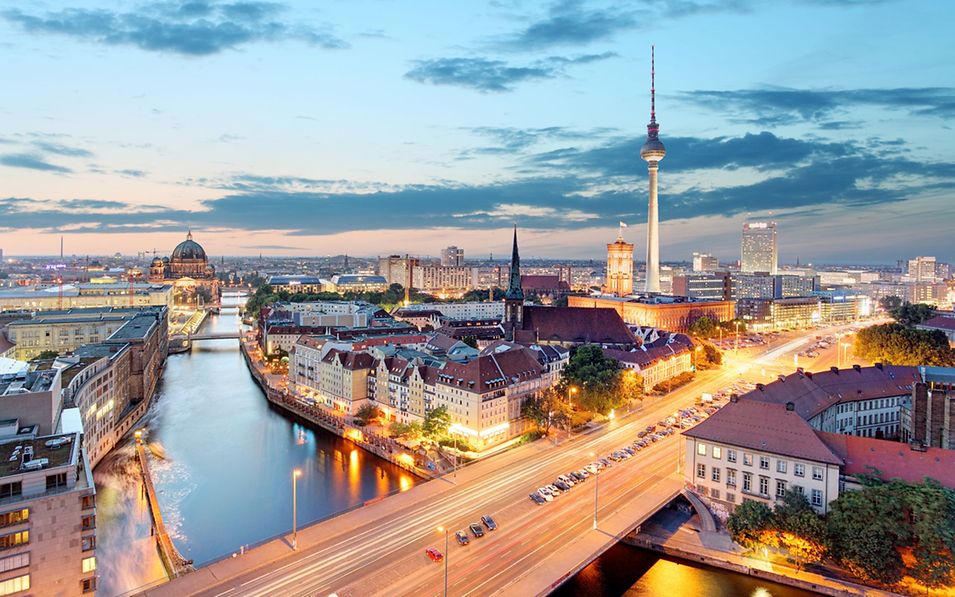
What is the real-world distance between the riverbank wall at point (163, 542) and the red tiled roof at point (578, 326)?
38.0 metres

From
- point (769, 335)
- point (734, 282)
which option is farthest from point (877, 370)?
point (734, 282)

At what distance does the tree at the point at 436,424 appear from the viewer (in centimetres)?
3434

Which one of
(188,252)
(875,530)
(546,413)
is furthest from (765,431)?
(188,252)

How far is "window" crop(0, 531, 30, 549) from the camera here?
650 inches

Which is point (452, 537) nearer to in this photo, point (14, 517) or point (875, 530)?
point (14, 517)

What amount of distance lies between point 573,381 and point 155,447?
92.2 ft

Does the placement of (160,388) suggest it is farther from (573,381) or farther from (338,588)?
(338,588)

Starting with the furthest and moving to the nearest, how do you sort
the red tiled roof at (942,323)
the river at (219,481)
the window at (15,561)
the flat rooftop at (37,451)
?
the red tiled roof at (942,323) → the river at (219,481) → the flat rooftop at (37,451) → the window at (15,561)

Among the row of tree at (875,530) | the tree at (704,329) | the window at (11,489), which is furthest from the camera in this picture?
the tree at (704,329)

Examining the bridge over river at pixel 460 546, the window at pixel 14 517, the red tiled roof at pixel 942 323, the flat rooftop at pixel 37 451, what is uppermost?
the red tiled roof at pixel 942 323

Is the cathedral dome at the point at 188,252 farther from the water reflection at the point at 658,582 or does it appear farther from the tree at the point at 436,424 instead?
the water reflection at the point at 658,582

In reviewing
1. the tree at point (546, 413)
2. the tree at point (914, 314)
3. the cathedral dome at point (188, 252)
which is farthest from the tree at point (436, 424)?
the cathedral dome at point (188, 252)

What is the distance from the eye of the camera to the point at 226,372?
62469mm

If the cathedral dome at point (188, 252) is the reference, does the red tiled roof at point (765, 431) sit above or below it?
below
